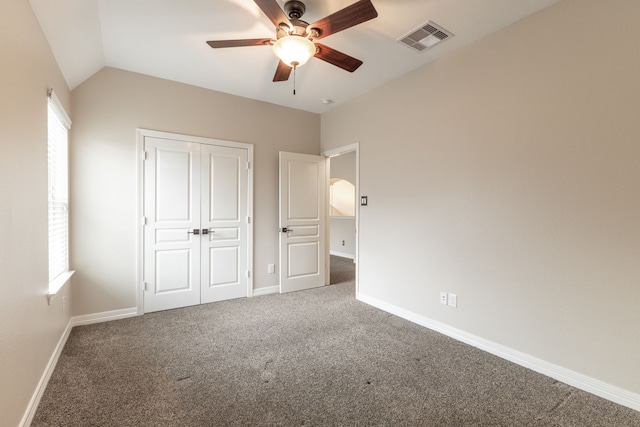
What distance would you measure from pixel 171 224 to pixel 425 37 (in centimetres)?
351

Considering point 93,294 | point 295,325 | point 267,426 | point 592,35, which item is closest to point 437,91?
point 592,35

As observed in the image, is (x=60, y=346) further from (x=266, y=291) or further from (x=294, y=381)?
(x=266, y=291)

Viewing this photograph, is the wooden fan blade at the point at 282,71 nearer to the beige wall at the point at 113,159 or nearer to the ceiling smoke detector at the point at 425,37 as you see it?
the ceiling smoke detector at the point at 425,37

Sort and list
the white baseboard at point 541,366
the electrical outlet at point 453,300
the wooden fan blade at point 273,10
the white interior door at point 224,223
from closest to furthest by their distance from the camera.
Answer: the wooden fan blade at point 273,10 < the white baseboard at point 541,366 < the electrical outlet at point 453,300 < the white interior door at point 224,223

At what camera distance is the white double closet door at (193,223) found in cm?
350

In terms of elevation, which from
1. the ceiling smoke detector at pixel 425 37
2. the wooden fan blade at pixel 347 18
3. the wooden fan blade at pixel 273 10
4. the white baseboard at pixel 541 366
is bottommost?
the white baseboard at pixel 541 366

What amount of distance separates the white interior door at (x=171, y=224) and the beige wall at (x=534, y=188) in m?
2.63

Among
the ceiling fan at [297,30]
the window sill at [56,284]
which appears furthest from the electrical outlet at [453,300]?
the window sill at [56,284]

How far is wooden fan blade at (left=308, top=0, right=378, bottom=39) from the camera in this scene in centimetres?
176

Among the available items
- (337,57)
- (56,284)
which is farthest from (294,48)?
(56,284)

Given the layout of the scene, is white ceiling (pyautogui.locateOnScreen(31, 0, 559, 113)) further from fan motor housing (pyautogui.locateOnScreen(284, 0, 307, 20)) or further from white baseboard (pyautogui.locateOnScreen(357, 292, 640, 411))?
white baseboard (pyautogui.locateOnScreen(357, 292, 640, 411))

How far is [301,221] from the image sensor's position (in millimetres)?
4504

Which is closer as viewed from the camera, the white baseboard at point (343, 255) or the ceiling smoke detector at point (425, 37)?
the ceiling smoke detector at point (425, 37)

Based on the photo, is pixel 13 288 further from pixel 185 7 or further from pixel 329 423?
pixel 185 7
